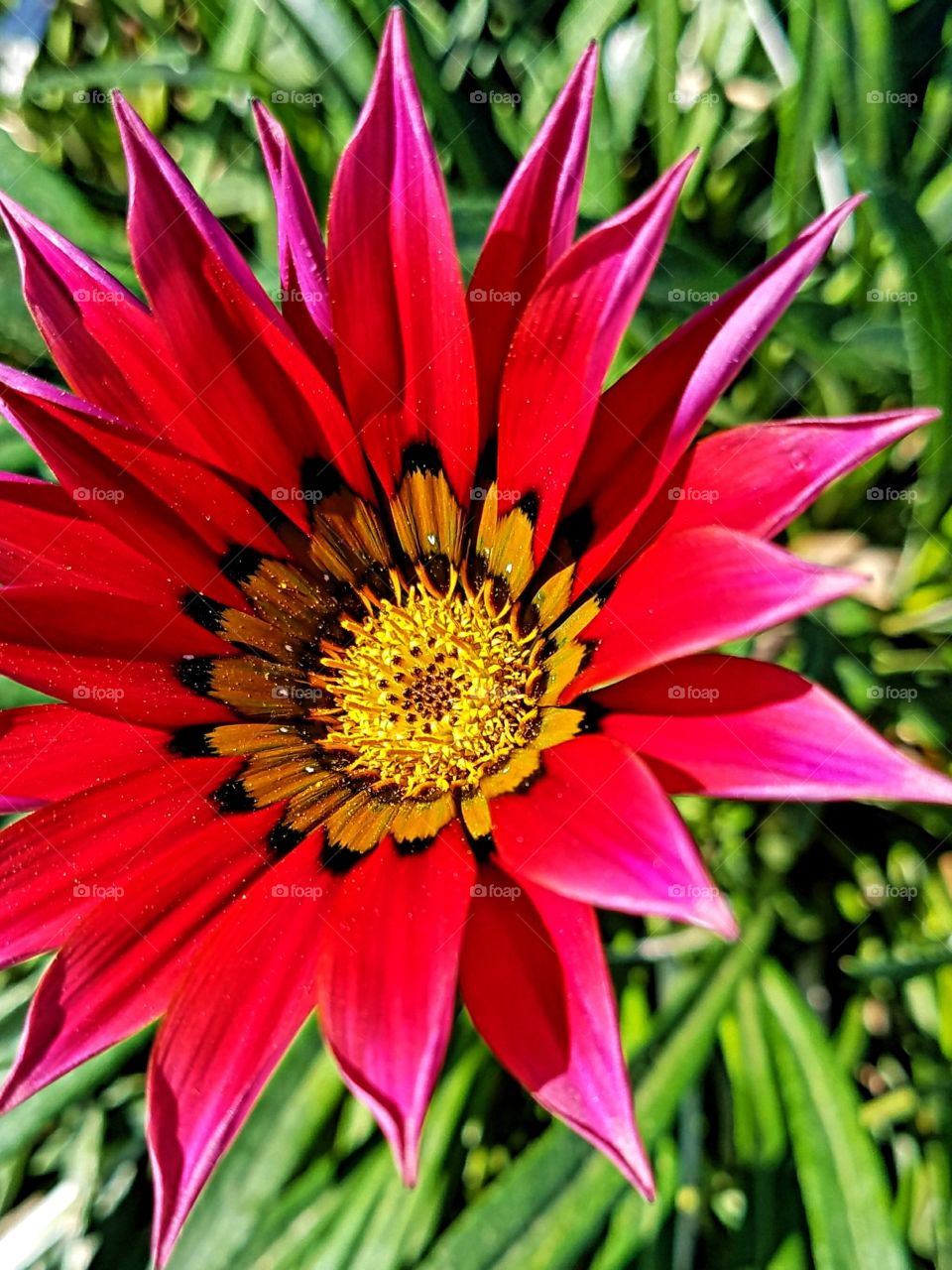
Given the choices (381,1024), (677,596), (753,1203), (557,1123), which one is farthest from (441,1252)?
(677,596)

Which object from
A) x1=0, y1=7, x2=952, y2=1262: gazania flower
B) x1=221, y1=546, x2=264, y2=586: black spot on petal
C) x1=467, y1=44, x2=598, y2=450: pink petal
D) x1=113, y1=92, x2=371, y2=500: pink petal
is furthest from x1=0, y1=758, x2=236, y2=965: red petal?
x1=467, y1=44, x2=598, y2=450: pink petal

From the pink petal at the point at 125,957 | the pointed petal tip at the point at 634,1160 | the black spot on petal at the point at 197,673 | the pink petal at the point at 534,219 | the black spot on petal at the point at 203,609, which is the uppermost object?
the pink petal at the point at 534,219

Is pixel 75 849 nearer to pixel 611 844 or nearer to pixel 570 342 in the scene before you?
pixel 611 844

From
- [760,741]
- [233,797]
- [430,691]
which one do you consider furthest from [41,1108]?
[760,741]

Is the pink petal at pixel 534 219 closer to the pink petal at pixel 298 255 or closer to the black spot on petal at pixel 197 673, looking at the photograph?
the pink petal at pixel 298 255

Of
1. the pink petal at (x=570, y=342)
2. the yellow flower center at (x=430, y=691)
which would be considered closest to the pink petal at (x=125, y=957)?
the yellow flower center at (x=430, y=691)

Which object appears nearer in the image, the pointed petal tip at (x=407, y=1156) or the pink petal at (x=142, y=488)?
the pointed petal tip at (x=407, y=1156)

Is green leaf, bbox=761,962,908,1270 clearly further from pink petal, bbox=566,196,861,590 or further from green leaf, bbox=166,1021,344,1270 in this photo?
pink petal, bbox=566,196,861,590
